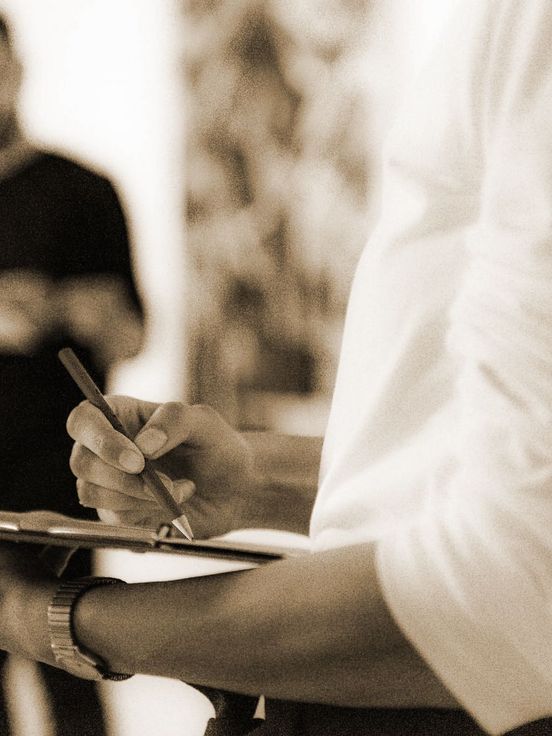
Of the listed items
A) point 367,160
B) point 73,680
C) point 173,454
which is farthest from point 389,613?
point 73,680

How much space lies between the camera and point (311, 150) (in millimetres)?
1383

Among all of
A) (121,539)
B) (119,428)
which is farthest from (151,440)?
(121,539)

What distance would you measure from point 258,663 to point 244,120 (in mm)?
1196

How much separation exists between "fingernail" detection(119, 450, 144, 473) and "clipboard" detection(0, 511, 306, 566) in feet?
0.24

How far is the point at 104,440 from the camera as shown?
2.02ft

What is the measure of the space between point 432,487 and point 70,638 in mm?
237

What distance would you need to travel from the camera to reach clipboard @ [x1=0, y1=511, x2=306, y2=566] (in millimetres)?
485

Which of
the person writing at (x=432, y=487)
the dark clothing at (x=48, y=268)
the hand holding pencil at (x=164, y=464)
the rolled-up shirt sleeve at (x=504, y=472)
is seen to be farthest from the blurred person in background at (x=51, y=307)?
the rolled-up shirt sleeve at (x=504, y=472)

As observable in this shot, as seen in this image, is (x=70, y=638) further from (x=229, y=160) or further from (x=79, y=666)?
(x=229, y=160)

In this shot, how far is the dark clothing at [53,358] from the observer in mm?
1555

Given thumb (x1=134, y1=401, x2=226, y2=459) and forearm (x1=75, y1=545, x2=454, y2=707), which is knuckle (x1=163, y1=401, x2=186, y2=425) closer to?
thumb (x1=134, y1=401, x2=226, y2=459)

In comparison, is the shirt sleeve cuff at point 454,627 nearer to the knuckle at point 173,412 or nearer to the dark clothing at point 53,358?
the knuckle at point 173,412

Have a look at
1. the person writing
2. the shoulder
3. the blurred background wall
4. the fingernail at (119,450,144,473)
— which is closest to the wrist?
the person writing

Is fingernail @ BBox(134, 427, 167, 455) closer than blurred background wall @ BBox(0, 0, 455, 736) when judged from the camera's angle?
Yes
